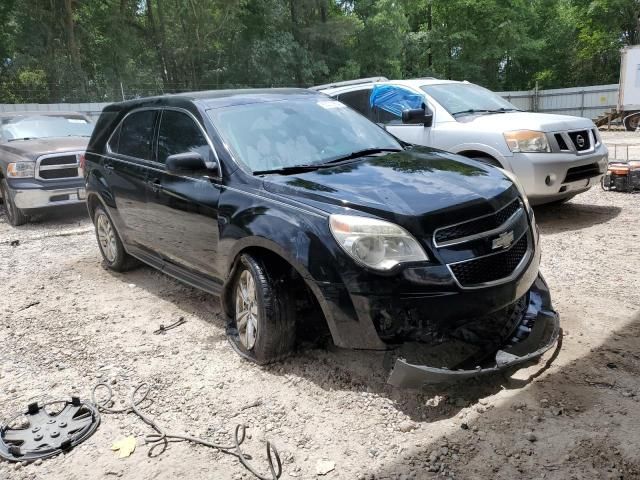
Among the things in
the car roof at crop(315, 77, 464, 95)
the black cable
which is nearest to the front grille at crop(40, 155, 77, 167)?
the car roof at crop(315, 77, 464, 95)

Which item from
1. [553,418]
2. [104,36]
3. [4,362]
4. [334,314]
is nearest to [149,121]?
[4,362]

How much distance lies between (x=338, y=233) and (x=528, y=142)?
4151 millimetres

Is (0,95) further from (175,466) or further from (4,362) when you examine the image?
(175,466)

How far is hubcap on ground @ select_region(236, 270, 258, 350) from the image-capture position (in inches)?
143

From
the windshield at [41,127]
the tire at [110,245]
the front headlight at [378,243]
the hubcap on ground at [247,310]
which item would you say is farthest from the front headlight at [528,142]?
the windshield at [41,127]

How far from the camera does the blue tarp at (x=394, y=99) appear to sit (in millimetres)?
7492

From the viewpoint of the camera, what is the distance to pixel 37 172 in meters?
8.48

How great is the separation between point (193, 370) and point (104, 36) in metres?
25.7

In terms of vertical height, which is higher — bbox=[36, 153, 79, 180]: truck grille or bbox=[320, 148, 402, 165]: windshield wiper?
bbox=[320, 148, 402, 165]: windshield wiper

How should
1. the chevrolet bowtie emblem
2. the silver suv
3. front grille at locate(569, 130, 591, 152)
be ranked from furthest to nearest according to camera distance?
front grille at locate(569, 130, 591, 152) → the silver suv → the chevrolet bowtie emblem

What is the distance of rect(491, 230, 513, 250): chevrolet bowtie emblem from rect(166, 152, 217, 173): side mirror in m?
2.01

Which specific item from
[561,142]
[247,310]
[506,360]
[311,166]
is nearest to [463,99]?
[561,142]

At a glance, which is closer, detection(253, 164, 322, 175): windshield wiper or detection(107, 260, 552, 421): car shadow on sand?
detection(107, 260, 552, 421): car shadow on sand

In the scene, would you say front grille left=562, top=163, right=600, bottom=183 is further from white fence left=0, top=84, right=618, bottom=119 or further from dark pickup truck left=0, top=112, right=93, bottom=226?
white fence left=0, top=84, right=618, bottom=119
